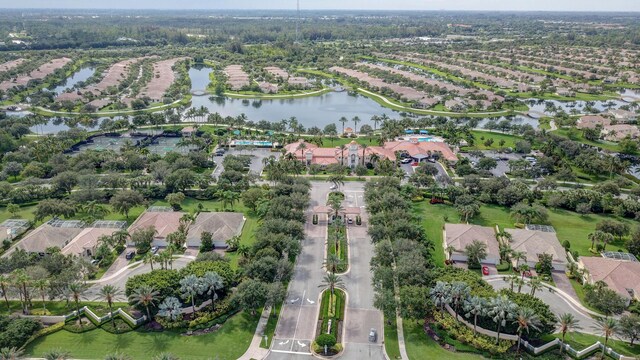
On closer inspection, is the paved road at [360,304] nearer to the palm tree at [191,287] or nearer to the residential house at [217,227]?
the palm tree at [191,287]

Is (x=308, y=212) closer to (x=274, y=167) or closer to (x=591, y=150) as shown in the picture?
(x=274, y=167)

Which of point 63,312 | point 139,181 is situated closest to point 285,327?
point 63,312

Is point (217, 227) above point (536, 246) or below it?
above

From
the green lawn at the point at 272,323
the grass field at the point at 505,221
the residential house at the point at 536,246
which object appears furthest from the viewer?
the grass field at the point at 505,221

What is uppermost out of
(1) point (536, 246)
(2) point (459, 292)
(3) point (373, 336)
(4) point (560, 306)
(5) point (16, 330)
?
(2) point (459, 292)

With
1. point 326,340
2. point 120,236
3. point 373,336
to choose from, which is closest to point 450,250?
point 373,336

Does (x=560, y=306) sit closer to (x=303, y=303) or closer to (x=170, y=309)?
(x=303, y=303)

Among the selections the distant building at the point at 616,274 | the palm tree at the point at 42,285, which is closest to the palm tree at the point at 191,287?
the palm tree at the point at 42,285
